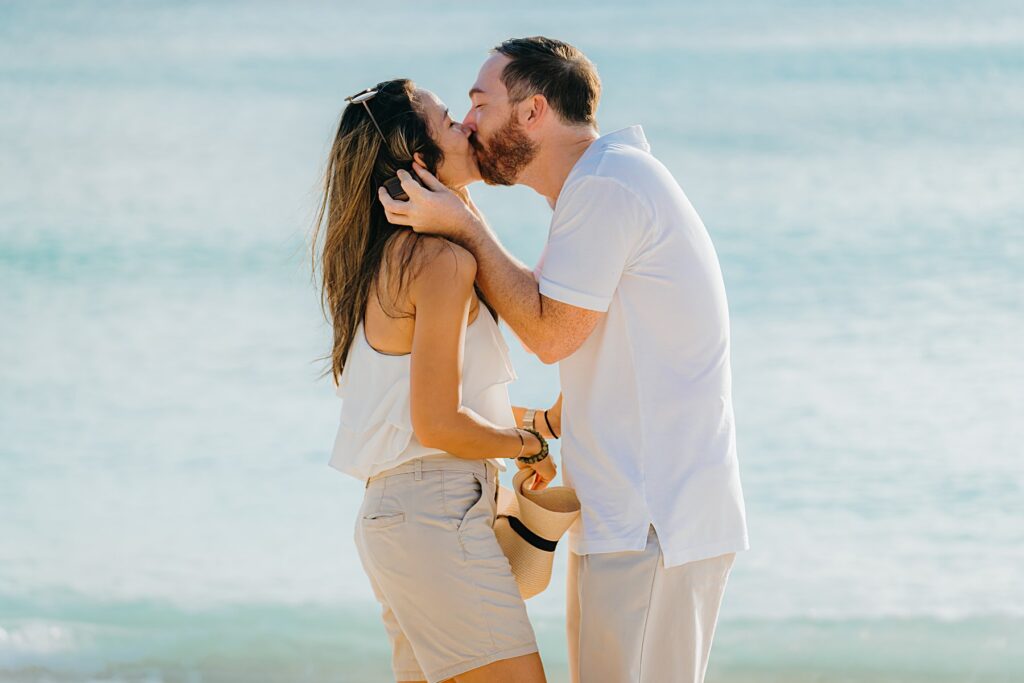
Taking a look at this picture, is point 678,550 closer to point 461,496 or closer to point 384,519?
point 461,496

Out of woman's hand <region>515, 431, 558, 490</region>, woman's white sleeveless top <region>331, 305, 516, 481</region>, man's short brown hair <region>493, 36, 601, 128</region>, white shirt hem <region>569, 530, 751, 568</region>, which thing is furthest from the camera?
man's short brown hair <region>493, 36, 601, 128</region>

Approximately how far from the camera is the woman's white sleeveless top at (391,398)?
2809 mm

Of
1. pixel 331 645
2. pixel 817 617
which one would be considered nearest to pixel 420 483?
pixel 331 645

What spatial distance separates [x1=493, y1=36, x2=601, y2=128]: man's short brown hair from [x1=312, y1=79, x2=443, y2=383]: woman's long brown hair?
0.27m

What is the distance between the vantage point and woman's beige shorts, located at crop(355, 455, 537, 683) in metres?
2.68

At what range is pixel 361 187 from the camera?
2891 millimetres

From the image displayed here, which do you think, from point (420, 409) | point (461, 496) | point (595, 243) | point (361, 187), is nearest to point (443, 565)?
point (461, 496)

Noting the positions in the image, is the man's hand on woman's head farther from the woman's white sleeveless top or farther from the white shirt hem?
the white shirt hem

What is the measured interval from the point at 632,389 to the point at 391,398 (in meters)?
0.57

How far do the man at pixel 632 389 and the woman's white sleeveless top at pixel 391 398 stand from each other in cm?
12

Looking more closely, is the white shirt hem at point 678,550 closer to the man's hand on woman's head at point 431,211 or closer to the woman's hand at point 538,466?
the woman's hand at point 538,466

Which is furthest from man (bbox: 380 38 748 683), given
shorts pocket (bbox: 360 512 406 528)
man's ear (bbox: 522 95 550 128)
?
shorts pocket (bbox: 360 512 406 528)

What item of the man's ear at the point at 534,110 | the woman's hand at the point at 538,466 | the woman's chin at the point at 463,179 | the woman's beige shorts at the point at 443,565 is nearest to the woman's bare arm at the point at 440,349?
the woman's beige shorts at the point at 443,565

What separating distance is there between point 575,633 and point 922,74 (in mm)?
14677
